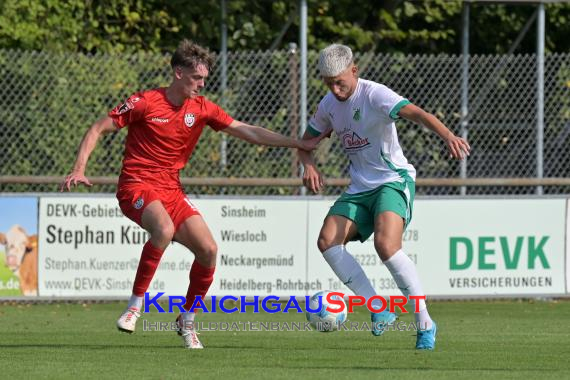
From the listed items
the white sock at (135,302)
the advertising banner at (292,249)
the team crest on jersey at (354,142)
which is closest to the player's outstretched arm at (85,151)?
the white sock at (135,302)

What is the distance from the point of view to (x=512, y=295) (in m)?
13.4

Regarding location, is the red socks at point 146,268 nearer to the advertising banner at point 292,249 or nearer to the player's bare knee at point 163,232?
the player's bare knee at point 163,232

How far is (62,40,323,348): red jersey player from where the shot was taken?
874cm

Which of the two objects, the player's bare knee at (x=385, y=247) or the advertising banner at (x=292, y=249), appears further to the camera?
the advertising banner at (x=292, y=249)

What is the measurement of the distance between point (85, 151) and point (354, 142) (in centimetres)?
174

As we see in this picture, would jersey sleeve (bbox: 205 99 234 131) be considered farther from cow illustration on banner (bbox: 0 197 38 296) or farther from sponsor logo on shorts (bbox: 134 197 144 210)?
cow illustration on banner (bbox: 0 197 38 296)

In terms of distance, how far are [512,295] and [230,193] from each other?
3112 millimetres

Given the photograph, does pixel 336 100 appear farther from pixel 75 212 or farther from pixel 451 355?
pixel 75 212

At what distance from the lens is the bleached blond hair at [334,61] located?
8.38m

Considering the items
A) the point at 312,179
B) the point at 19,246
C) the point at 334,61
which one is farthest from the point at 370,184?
the point at 19,246

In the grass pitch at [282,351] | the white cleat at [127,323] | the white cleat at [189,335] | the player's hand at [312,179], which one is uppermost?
the player's hand at [312,179]

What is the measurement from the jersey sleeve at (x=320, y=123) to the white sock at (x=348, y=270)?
84cm

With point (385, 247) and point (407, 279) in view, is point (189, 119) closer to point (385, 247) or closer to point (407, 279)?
point (385, 247)

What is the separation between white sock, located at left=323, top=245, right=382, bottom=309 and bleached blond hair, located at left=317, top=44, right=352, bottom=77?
113 cm
